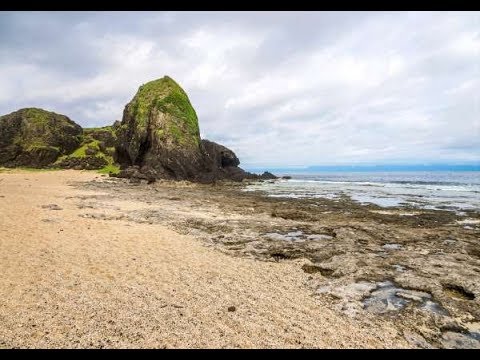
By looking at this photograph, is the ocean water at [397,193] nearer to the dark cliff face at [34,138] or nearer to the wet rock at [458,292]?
the wet rock at [458,292]

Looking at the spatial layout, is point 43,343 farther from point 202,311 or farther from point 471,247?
point 471,247

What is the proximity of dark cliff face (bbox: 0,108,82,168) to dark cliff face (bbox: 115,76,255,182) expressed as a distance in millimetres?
15384

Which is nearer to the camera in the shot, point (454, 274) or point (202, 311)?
point (202, 311)

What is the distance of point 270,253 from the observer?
1428 centimetres

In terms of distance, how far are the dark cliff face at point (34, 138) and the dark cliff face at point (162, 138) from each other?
15.4 metres

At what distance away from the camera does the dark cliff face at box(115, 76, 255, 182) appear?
57.5m

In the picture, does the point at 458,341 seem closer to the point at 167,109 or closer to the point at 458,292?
the point at 458,292

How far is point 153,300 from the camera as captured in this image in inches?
348

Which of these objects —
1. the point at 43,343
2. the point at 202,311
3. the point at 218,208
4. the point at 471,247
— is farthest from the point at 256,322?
the point at 218,208

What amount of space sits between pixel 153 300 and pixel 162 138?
175 ft

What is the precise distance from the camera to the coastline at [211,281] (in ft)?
23.9

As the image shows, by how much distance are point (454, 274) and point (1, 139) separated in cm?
8451

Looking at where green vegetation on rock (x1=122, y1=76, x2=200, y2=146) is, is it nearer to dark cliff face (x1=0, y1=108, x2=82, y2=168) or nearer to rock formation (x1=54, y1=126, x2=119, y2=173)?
rock formation (x1=54, y1=126, x2=119, y2=173)
